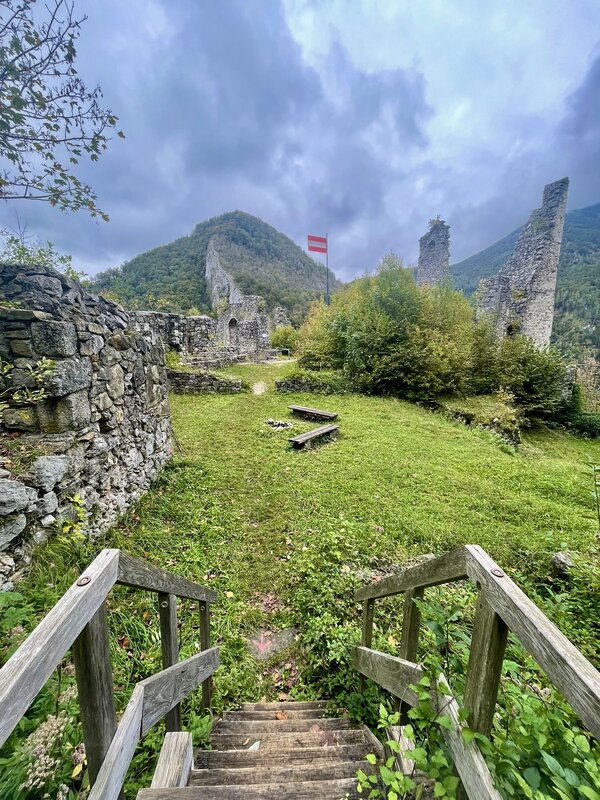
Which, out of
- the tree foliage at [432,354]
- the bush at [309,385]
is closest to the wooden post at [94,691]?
the bush at [309,385]

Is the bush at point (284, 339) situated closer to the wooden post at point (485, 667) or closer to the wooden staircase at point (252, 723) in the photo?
the wooden staircase at point (252, 723)

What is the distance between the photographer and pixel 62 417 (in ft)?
10.4

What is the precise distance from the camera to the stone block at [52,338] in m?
3.03

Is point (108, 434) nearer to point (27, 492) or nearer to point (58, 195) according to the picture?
point (27, 492)

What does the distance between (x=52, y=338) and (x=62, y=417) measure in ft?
2.48

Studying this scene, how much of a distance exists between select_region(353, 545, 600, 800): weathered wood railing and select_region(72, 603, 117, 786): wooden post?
107 centimetres

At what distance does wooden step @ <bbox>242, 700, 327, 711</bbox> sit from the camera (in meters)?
2.35

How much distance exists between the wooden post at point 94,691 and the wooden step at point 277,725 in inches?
56.4

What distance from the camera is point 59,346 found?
3.12 metres

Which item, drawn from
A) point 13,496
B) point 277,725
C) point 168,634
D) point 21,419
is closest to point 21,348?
point 21,419

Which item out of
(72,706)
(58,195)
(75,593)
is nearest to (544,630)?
(75,593)

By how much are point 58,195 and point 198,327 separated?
11.8 metres

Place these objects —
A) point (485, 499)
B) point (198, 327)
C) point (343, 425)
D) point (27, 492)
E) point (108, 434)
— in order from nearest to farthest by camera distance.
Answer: point (27, 492) → point (108, 434) → point (485, 499) → point (343, 425) → point (198, 327)

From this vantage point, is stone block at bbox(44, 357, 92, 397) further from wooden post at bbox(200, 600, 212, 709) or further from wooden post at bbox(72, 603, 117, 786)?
wooden post at bbox(72, 603, 117, 786)
